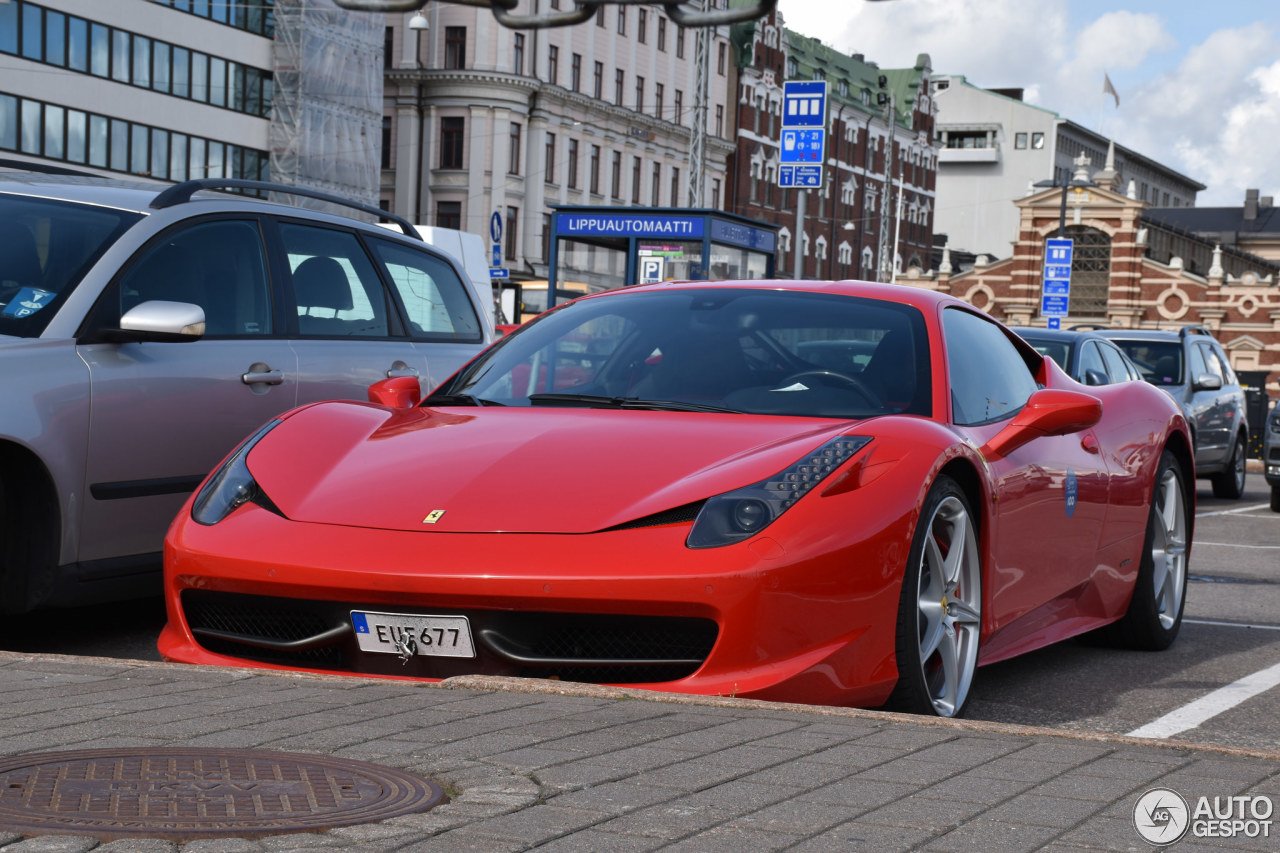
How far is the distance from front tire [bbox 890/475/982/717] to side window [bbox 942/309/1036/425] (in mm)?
481

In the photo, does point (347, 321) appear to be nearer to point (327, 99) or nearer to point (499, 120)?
point (327, 99)

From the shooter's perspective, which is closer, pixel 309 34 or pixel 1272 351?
pixel 309 34

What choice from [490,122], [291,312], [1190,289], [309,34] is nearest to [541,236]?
[490,122]

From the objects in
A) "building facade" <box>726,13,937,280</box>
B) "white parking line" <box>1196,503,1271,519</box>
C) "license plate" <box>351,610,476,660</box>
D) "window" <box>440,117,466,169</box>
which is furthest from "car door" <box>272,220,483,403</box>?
"building facade" <box>726,13,937,280</box>

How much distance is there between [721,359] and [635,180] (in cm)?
7129

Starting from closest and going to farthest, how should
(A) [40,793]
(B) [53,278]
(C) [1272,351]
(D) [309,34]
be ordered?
1. (A) [40,793]
2. (B) [53,278]
3. (D) [309,34]
4. (C) [1272,351]

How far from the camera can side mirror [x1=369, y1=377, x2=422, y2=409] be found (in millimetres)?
5621

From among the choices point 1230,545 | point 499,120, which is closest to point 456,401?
point 1230,545

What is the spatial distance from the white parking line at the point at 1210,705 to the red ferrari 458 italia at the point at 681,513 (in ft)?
1.74

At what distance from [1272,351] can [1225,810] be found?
88485mm

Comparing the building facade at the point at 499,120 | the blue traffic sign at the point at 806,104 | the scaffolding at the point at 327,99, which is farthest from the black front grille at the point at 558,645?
the building facade at the point at 499,120

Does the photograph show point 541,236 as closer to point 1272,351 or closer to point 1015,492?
point 1272,351

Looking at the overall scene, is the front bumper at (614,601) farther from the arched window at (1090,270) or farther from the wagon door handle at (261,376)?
the arched window at (1090,270)

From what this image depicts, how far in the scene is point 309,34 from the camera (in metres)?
54.0
